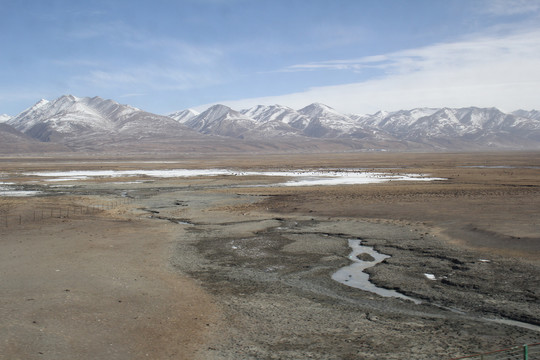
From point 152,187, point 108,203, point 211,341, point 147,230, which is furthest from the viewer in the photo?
point 152,187

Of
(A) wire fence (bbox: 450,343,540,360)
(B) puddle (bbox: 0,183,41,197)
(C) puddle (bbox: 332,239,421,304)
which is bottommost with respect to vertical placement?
(B) puddle (bbox: 0,183,41,197)

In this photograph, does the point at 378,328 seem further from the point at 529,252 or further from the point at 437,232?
the point at 437,232

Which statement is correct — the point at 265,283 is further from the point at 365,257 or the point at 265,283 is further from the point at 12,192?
the point at 12,192

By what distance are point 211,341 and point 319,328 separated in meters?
3.20

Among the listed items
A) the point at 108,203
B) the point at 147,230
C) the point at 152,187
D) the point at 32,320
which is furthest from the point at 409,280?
the point at 152,187

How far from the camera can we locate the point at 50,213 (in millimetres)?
37531

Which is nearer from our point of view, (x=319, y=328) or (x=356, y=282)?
(x=319, y=328)

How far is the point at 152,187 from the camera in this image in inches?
2446

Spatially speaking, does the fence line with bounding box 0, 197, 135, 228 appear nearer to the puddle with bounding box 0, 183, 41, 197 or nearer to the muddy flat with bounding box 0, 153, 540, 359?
the muddy flat with bounding box 0, 153, 540, 359

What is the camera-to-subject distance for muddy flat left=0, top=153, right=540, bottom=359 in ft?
42.8

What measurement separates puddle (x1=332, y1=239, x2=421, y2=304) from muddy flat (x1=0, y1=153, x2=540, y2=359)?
41 centimetres

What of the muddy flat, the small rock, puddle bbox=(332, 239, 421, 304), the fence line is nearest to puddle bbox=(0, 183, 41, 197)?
the fence line

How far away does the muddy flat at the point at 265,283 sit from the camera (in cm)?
1303

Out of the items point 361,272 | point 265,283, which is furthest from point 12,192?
point 361,272
